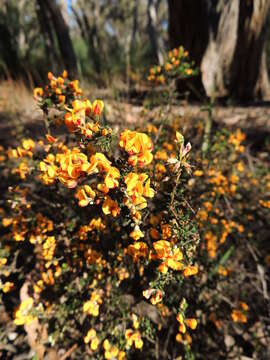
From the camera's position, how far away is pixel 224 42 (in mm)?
4055

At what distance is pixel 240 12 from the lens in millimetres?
3564

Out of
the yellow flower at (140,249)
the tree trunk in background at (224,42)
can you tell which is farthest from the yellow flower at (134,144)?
the tree trunk in background at (224,42)

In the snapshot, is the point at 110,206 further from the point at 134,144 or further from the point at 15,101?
the point at 15,101

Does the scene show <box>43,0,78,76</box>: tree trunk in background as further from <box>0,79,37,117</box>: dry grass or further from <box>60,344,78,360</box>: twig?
<box>60,344,78,360</box>: twig

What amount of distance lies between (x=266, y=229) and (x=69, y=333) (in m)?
2.06

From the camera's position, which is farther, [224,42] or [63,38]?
[63,38]

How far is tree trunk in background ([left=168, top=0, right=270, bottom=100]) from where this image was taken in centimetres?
368

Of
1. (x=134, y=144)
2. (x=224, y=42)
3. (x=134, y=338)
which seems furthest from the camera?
(x=224, y=42)

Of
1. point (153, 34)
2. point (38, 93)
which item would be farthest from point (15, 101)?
point (153, 34)

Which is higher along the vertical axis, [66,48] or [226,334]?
[66,48]

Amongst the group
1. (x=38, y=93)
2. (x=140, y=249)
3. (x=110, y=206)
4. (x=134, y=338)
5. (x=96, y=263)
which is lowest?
(x=134, y=338)

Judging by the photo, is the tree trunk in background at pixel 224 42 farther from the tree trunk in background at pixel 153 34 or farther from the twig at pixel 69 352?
the tree trunk in background at pixel 153 34

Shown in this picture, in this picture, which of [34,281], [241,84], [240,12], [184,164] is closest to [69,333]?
[34,281]

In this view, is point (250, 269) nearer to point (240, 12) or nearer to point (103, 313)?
point (103, 313)
